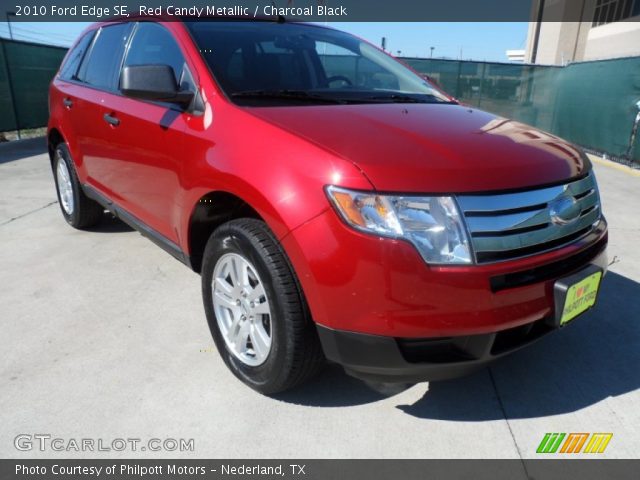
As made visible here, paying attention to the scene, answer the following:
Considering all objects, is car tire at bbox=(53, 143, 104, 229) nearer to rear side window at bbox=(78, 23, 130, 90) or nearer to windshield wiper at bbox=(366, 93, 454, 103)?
rear side window at bbox=(78, 23, 130, 90)

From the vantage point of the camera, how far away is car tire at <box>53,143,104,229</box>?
4.27 metres

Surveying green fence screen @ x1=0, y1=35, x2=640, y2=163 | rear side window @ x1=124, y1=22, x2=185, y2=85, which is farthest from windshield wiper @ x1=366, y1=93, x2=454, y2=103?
green fence screen @ x1=0, y1=35, x2=640, y2=163

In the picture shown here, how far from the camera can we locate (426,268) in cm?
170

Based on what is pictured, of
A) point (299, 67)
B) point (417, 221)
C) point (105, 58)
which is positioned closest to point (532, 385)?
point (417, 221)

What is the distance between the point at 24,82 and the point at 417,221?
11833 millimetres

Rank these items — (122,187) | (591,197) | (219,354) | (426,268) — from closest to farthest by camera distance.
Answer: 1. (426,268)
2. (591,197)
3. (219,354)
4. (122,187)

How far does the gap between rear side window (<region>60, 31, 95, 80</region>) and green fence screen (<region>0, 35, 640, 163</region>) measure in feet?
23.5

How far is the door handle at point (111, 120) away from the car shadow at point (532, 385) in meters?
2.00

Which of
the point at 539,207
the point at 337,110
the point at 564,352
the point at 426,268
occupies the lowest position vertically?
the point at 564,352

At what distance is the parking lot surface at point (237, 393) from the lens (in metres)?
2.05

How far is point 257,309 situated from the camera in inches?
85.3

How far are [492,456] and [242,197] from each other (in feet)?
4.74
